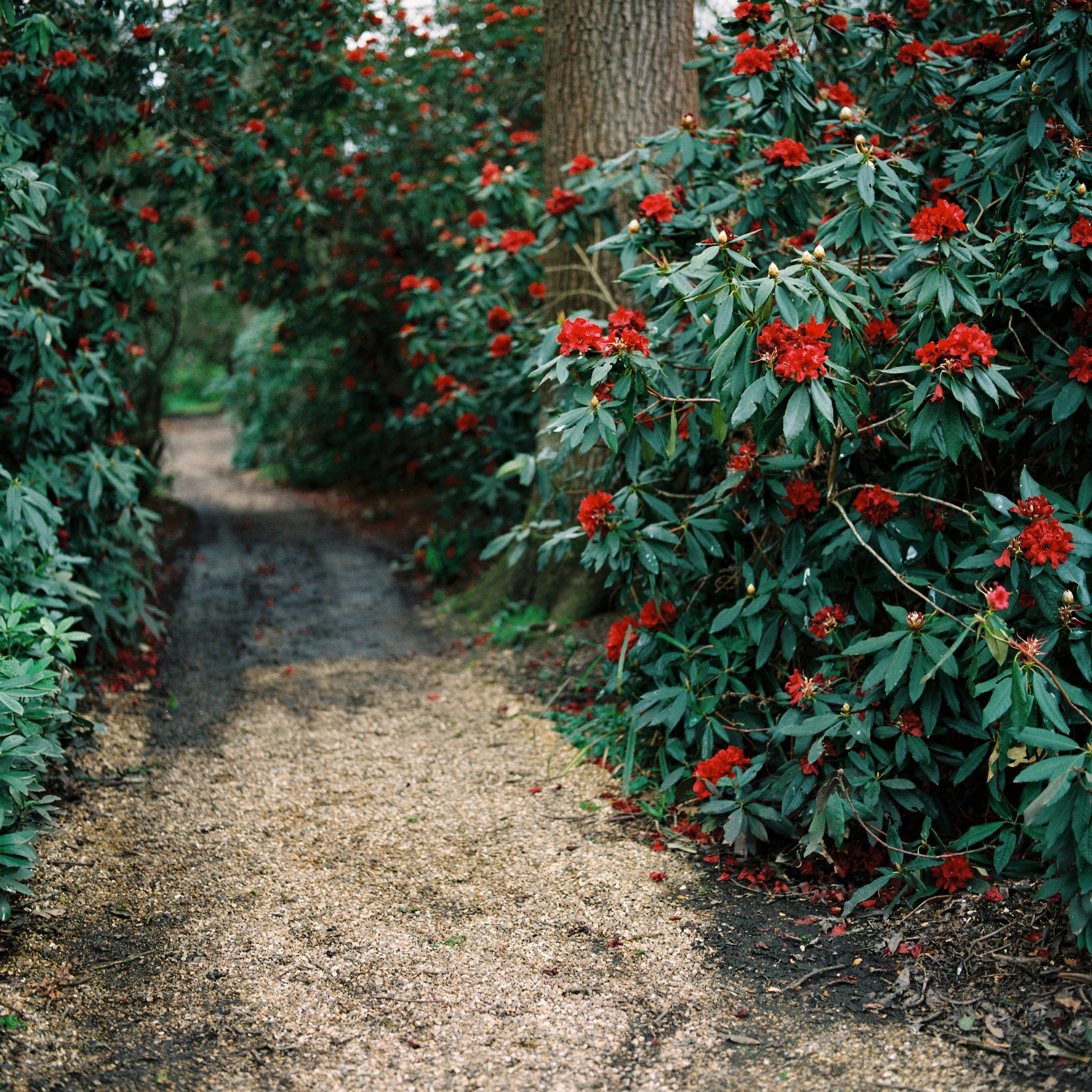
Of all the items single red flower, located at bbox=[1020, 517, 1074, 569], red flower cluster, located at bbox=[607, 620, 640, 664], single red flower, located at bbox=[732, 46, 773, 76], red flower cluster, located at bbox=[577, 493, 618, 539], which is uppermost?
single red flower, located at bbox=[732, 46, 773, 76]

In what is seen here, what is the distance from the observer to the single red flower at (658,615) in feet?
9.29

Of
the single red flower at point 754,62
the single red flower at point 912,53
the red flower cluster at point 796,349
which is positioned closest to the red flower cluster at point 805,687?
the red flower cluster at point 796,349

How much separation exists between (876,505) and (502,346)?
2074 millimetres

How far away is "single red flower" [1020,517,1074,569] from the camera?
193cm

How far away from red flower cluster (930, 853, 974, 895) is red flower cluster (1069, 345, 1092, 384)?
122 centimetres

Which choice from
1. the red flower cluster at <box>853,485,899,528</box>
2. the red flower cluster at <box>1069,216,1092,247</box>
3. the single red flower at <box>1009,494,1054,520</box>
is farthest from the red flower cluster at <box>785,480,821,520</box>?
the red flower cluster at <box>1069,216,1092,247</box>

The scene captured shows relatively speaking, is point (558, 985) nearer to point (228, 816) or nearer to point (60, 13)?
point (228, 816)

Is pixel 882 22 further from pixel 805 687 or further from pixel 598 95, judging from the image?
pixel 805 687

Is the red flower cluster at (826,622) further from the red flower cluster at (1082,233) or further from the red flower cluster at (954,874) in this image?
the red flower cluster at (1082,233)

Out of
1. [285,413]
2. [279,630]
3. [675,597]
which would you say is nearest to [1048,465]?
[675,597]

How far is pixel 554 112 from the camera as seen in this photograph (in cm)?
407

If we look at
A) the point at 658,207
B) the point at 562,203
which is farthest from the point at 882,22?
the point at 562,203

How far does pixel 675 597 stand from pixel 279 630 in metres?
2.81

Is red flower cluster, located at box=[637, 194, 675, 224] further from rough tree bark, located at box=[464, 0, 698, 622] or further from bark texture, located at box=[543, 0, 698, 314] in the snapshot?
bark texture, located at box=[543, 0, 698, 314]
